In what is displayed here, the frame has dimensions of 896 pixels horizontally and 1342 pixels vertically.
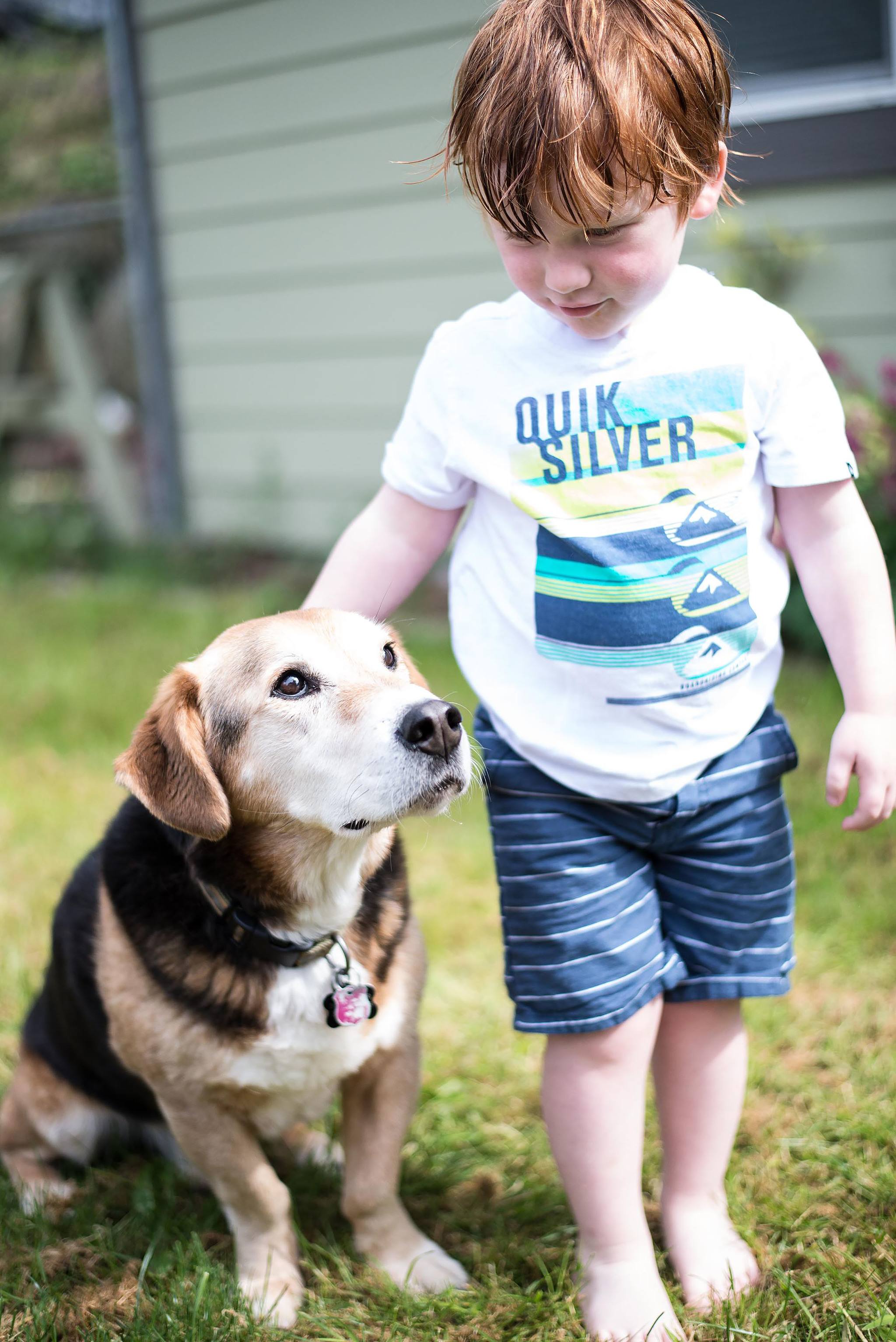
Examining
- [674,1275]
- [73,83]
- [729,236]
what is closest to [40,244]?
[729,236]

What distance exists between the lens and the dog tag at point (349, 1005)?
198 cm

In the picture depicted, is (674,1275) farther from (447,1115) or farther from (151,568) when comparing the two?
(151,568)

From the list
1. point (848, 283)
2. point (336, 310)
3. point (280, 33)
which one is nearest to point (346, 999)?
point (848, 283)

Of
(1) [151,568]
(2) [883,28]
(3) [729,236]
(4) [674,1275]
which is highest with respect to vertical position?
(2) [883,28]

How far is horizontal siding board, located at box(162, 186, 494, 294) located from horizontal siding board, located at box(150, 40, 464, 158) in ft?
1.50

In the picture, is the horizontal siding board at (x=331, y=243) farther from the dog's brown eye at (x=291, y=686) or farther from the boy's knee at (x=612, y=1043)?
the boy's knee at (x=612, y=1043)

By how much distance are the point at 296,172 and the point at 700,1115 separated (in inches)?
225

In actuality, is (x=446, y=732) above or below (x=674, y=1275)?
above

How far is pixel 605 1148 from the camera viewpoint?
1.98m

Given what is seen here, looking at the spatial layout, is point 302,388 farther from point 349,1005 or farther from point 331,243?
point 349,1005

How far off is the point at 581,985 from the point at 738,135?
151 inches

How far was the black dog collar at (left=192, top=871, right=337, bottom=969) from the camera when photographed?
1970 mm

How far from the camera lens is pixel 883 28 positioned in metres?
4.39

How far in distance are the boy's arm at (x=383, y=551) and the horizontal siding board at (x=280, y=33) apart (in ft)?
12.8
